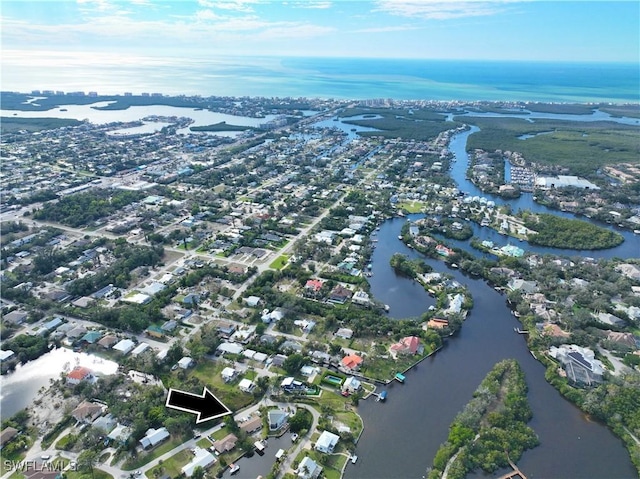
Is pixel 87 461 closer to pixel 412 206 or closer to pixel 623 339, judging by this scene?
pixel 623 339

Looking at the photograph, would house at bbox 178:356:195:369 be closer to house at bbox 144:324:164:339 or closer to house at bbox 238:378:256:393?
house at bbox 144:324:164:339

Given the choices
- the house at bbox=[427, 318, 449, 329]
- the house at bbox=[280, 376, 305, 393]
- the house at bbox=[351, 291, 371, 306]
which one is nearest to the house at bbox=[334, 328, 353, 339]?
the house at bbox=[351, 291, 371, 306]

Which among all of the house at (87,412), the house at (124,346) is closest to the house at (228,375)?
the house at (87,412)

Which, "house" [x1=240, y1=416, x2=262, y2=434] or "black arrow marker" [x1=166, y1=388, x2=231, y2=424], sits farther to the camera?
"black arrow marker" [x1=166, y1=388, x2=231, y2=424]

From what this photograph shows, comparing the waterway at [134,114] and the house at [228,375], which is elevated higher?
the waterway at [134,114]

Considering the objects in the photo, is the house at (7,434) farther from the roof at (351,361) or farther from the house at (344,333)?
the house at (344,333)

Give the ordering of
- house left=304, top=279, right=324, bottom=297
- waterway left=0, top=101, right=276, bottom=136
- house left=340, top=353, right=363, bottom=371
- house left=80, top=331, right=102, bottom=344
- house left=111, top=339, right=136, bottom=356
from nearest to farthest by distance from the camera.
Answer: house left=340, top=353, right=363, bottom=371 < house left=111, top=339, right=136, bottom=356 < house left=80, top=331, right=102, bottom=344 < house left=304, top=279, right=324, bottom=297 < waterway left=0, top=101, right=276, bottom=136
